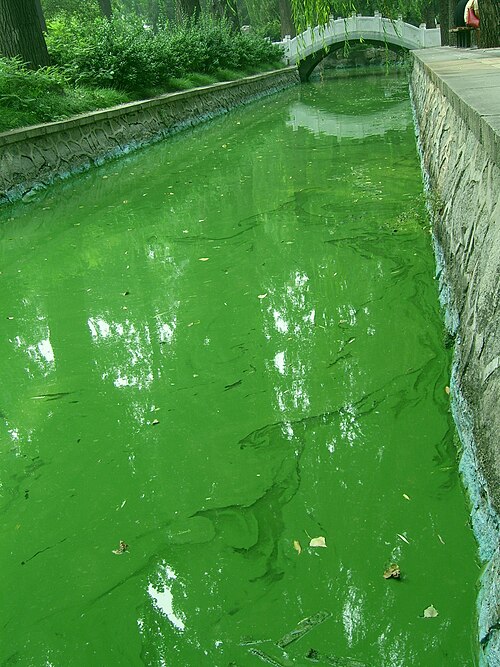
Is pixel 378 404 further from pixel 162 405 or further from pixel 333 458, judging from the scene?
pixel 162 405

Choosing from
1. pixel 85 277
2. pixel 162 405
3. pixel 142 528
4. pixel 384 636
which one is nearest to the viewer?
pixel 384 636

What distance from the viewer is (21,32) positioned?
381 inches

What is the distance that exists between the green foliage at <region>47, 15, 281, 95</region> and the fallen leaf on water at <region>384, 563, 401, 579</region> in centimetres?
982

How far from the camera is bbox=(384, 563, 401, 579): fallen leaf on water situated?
77.0 inches

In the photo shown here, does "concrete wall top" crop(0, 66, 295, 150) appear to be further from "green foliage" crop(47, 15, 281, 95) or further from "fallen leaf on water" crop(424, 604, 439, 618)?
"fallen leaf on water" crop(424, 604, 439, 618)

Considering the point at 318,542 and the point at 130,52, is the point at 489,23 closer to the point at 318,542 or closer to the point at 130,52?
the point at 130,52

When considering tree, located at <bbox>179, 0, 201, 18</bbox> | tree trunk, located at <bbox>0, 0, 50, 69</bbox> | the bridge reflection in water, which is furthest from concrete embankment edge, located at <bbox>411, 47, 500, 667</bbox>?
tree, located at <bbox>179, 0, 201, 18</bbox>

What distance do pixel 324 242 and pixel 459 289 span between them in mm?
1942

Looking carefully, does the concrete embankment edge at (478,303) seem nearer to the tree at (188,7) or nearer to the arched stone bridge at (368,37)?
the tree at (188,7)

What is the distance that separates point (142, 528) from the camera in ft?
7.50

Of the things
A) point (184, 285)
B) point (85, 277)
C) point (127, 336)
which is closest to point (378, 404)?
point (127, 336)

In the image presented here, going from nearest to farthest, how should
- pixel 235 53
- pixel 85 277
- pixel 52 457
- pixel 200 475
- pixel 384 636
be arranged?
pixel 384 636
pixel 200 475
pixel 52 457
pixel 85 277
pixel 235 53

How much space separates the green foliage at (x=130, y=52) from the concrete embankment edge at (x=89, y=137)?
1.95 feet

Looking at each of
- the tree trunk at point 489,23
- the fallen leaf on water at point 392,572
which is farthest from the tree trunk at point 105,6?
the fallen leaf on water at point 392,572
